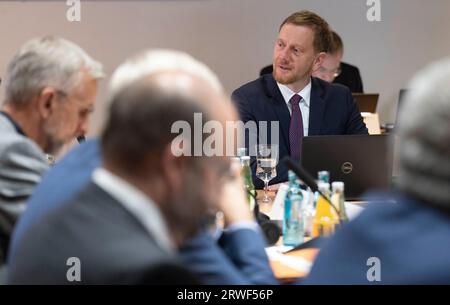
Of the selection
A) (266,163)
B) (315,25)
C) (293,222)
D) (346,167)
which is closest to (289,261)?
(293,222)

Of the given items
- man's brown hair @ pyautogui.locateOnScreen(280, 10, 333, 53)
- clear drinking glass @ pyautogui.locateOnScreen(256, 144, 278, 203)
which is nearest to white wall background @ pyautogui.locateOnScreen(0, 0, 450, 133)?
man's brown hair @ pyautogui.locateOnScreen(280, 10, 333, 53)

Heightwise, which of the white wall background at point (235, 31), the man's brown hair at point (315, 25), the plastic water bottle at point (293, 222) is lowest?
the plastic water bottle at point (293, 222)

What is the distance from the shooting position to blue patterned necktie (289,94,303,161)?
3021 millimetres

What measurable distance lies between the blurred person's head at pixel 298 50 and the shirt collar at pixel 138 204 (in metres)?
2.18

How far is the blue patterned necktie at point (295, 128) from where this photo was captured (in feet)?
9.91

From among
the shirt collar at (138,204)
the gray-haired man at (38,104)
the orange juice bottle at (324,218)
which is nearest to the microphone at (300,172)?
the orange juice bottle at (324,218)

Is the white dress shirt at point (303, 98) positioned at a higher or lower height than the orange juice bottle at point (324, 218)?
higher

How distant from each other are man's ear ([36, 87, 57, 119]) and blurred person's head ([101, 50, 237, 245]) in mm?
757

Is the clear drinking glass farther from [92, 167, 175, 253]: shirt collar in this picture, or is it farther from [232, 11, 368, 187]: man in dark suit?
[92, 167, 175, 253]: shirt collar

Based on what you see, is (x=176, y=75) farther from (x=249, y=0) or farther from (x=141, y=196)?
(x=249, y=0)

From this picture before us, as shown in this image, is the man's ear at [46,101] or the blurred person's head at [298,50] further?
the blurred person's head at [298,50]

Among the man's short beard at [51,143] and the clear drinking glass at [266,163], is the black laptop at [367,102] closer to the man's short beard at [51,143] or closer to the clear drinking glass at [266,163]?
the clear drinking glass at [266,163]

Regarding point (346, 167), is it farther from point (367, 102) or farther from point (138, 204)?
point (367, 102)

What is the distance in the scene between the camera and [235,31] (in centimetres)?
483
